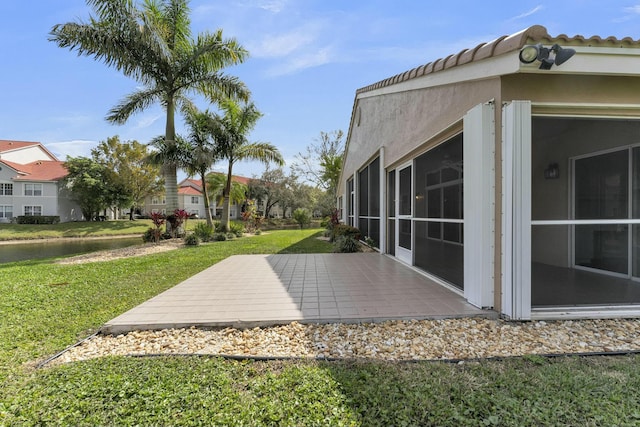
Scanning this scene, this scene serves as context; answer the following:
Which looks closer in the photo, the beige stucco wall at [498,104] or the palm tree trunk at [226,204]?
the beige stucco wall at [498,104]

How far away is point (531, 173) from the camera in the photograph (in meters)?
3.58

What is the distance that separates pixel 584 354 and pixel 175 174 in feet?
49.6

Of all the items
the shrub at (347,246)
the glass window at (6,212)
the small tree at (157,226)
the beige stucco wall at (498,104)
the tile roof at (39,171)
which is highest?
the tile roof at (39,171)

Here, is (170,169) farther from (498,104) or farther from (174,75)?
(498,104)

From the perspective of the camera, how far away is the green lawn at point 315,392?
192 centimetres

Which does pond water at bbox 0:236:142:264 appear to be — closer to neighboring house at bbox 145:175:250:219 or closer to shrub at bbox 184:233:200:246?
shrub at bbox 184:233:200:246

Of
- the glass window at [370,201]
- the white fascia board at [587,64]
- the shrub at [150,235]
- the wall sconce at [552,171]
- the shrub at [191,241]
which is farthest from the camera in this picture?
the shrub at [150,235]

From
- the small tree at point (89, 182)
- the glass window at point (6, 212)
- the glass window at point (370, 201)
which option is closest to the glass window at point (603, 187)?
the glass window at point (370, 201)

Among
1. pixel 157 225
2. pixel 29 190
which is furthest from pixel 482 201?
pixel 29 190

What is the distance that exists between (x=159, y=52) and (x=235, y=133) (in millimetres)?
5530

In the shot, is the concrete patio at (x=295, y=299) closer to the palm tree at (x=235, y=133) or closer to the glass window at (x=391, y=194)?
the glass window at (x=391, y=194)

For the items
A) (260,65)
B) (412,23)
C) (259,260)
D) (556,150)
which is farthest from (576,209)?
(260,65)

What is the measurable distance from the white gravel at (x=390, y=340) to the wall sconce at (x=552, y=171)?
98.4 inches

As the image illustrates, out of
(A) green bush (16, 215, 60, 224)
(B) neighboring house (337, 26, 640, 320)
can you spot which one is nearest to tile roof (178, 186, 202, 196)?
(A) green bush (16, 215, 60, 224)
